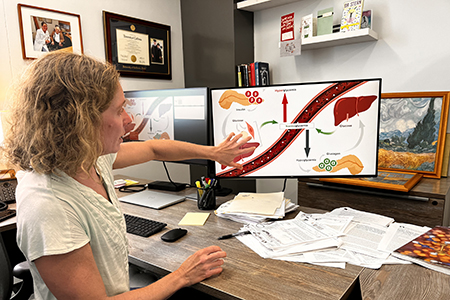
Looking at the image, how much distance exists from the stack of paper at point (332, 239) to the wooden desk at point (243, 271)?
1.7 inches

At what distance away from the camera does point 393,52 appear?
2258 mm

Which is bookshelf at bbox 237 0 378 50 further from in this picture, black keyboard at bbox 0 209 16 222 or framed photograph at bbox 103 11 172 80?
black keyboard at bbox 0 209 16 222

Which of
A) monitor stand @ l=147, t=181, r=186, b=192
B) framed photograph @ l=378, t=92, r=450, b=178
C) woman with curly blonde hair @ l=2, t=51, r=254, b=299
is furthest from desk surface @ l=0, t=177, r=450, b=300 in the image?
framed photograph @ l=378, t=92, r=450, b=178

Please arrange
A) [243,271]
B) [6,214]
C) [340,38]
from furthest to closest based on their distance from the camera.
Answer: [340,38], [6,214], [243,271]

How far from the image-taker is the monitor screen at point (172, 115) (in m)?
1.55

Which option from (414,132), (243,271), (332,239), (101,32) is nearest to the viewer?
(243,271)

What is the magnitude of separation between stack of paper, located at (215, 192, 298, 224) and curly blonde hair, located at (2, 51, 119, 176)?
74cm

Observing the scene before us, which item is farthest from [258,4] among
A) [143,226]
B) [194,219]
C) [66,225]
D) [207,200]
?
[66,225]

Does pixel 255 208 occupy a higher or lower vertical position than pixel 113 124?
lower

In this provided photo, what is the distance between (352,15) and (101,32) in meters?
2.02

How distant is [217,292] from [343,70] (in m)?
2.19

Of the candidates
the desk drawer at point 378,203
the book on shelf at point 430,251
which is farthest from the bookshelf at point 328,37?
the book on shelf at point 430,251

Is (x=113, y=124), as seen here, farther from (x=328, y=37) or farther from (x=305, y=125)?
(x=328, y=37)

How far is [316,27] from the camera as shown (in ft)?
8.04
